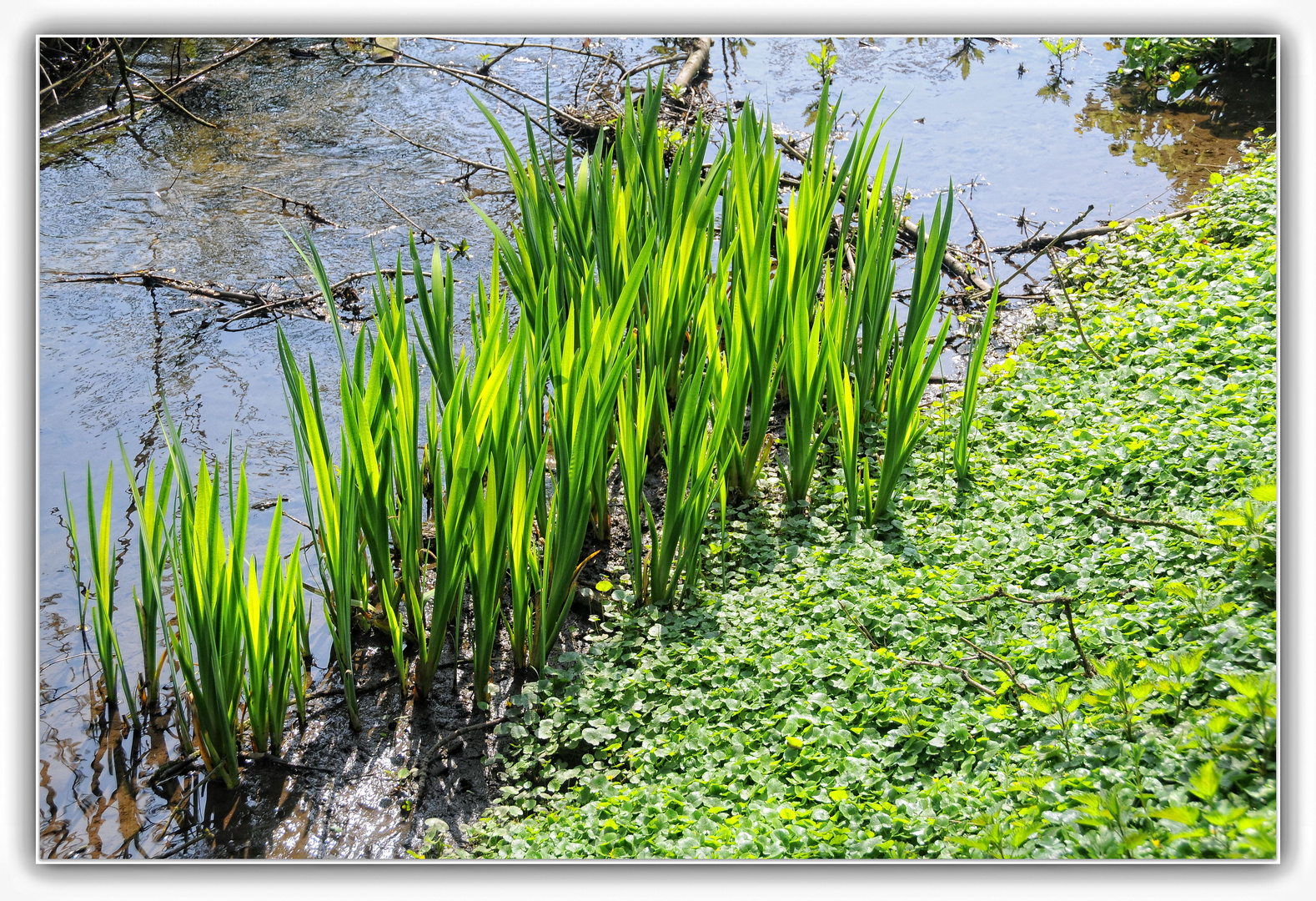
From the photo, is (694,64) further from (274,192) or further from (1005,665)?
(1005,665)

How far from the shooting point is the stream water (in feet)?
6.73

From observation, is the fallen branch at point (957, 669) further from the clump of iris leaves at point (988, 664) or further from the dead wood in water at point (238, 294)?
the dead wood in water at point (238, 294)

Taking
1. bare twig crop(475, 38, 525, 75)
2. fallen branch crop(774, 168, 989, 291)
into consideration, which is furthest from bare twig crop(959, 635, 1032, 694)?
bare twig crop(475, 38, 525, 75)

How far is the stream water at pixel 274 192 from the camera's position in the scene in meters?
2.05

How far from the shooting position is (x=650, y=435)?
278cm

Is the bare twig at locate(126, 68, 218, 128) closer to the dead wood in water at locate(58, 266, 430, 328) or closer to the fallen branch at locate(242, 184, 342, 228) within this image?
the fallen branch at locate(242, 184, 342, 228)

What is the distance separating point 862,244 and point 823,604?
3.47 ft

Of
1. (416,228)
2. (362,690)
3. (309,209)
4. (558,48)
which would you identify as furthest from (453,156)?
(362,690)

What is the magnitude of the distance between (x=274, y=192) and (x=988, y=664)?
146 inches

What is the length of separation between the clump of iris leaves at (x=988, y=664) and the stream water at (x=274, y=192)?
74 cm

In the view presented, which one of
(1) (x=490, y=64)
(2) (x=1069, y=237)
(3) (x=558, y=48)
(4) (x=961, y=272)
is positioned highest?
(3) (x=558, y=48)

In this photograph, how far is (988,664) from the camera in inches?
72.1
